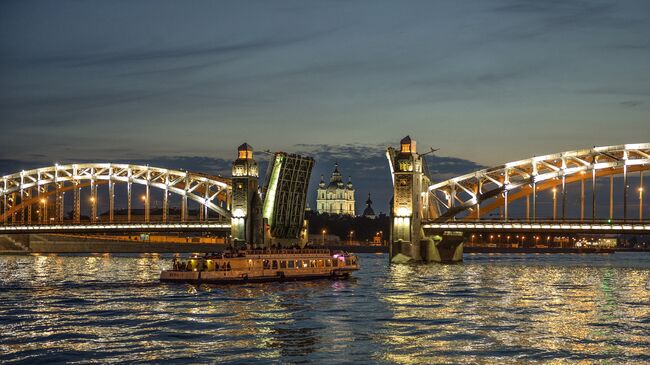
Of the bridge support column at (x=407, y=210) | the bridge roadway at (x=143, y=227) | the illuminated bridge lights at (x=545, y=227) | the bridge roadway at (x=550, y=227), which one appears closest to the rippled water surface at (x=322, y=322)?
the illuminated bridge lights at (x=545, y=227)

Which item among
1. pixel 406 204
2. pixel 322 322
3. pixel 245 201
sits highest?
pixel 245 201

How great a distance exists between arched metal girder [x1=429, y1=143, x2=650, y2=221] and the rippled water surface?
39154mm

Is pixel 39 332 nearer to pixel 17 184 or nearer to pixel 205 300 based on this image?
pixel 205 300

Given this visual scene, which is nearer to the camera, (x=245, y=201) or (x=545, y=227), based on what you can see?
(x=545, y=227)

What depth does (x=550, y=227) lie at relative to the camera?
99.8 m

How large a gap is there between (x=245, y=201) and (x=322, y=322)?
226 ft

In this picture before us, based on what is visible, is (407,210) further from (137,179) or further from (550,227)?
(137,179)

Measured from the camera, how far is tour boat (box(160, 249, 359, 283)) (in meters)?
66.2

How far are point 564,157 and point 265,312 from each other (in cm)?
6810

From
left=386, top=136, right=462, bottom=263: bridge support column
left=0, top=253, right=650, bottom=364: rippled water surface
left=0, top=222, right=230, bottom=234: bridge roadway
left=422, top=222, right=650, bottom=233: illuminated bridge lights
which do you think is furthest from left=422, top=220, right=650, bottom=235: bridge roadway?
left=0, top=253, right=650, bottom=364: rippled water surface

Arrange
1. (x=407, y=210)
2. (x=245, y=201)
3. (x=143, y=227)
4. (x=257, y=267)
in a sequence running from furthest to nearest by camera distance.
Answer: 1. (x=143, y=227)
2. (x=245, y=201)
3. (x=407, y=210)
4. (x=257, y=267)

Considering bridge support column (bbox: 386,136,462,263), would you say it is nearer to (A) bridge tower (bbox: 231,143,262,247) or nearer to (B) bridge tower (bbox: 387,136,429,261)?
(B) bridge tower (bbox: 387,136,429,261)

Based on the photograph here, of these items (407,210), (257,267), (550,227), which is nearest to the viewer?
(257,267)

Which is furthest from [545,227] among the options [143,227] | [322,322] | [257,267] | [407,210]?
[322,322]
